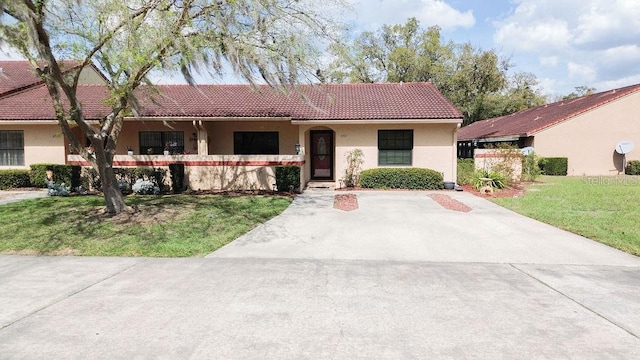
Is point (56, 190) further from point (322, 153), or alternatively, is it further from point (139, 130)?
point (322, 153)

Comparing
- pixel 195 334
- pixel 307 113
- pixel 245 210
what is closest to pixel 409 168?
pixel 307 113

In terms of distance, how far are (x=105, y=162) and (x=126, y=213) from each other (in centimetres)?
136

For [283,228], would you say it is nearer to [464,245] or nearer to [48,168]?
[464,245]

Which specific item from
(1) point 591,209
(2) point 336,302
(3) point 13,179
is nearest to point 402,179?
(1) point 591,209

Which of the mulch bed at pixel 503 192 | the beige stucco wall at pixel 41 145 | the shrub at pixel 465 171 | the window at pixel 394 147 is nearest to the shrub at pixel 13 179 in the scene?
the beige stucco wall at pixel 41 145

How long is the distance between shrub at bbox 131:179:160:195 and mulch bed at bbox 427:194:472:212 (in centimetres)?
1019

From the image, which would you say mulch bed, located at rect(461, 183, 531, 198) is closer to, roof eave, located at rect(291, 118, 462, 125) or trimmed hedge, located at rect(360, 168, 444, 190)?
trimmed hedge, located at rect(360, 168, 444, 190)

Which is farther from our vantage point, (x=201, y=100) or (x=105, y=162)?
(x=201, y=100)

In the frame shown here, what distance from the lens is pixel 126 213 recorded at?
9.96m

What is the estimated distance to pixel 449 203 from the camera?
12.6m

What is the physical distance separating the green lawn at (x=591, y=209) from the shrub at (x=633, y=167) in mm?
8895

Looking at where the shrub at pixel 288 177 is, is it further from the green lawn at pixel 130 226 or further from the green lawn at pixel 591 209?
the green lawn at pixel 591 209

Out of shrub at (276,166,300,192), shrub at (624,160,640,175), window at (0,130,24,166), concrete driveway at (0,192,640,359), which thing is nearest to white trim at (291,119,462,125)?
shrub at (276,166,300,192)

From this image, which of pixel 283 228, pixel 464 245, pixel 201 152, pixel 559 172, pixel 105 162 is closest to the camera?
pixel 464 245
